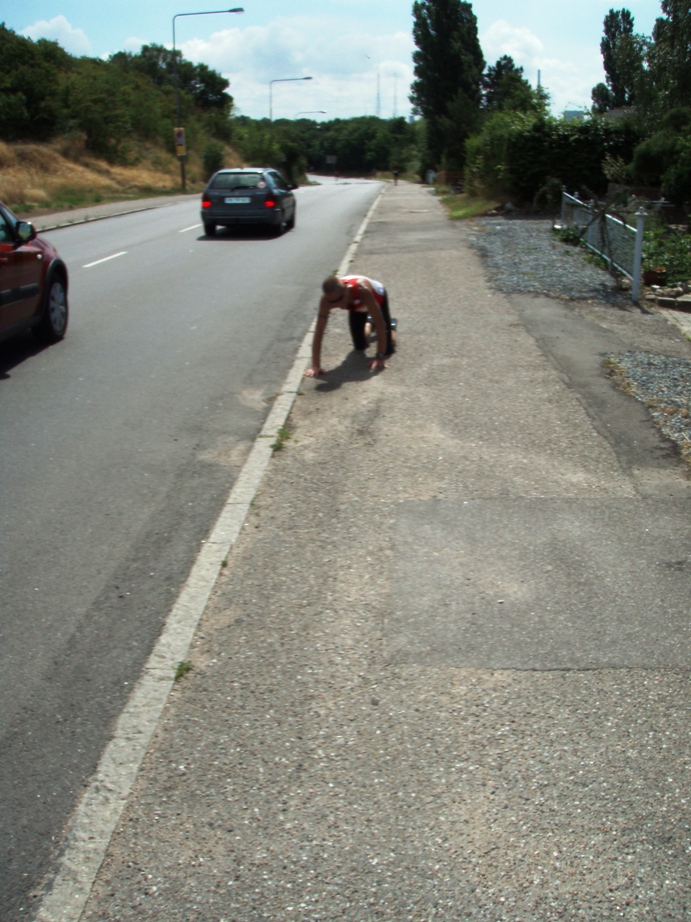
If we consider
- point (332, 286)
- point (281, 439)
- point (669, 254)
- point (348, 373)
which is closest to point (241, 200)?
point (669, 254)

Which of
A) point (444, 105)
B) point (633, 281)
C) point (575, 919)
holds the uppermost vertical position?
point (444, 105)

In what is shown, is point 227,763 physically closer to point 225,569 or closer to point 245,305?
point 225,569

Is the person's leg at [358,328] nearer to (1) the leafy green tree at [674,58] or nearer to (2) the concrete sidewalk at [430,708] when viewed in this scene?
(2) the concrete sidewalk at [430,708]

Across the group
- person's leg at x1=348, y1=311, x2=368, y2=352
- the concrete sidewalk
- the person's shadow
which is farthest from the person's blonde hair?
the concrete sidewalk

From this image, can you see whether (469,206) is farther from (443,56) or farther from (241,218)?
(443,56)

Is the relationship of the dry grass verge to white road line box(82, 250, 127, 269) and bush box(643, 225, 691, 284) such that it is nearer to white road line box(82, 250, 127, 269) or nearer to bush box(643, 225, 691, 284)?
white road line box(82, 250, 127, 269)

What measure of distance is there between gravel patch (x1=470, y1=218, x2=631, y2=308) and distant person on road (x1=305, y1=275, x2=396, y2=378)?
13.9 feet

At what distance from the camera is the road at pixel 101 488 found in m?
3.44

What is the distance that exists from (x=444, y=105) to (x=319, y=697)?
64069mm

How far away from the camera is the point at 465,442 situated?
22.2 ft

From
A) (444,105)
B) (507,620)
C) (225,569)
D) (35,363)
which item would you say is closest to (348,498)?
(225,569)

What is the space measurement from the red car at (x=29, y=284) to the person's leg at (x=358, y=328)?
333 centimetres

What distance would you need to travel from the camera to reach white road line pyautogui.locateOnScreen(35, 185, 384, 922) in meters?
2.79

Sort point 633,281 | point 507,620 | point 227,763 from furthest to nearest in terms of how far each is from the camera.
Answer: point 633,281 → point 507,620 → point 227,763
